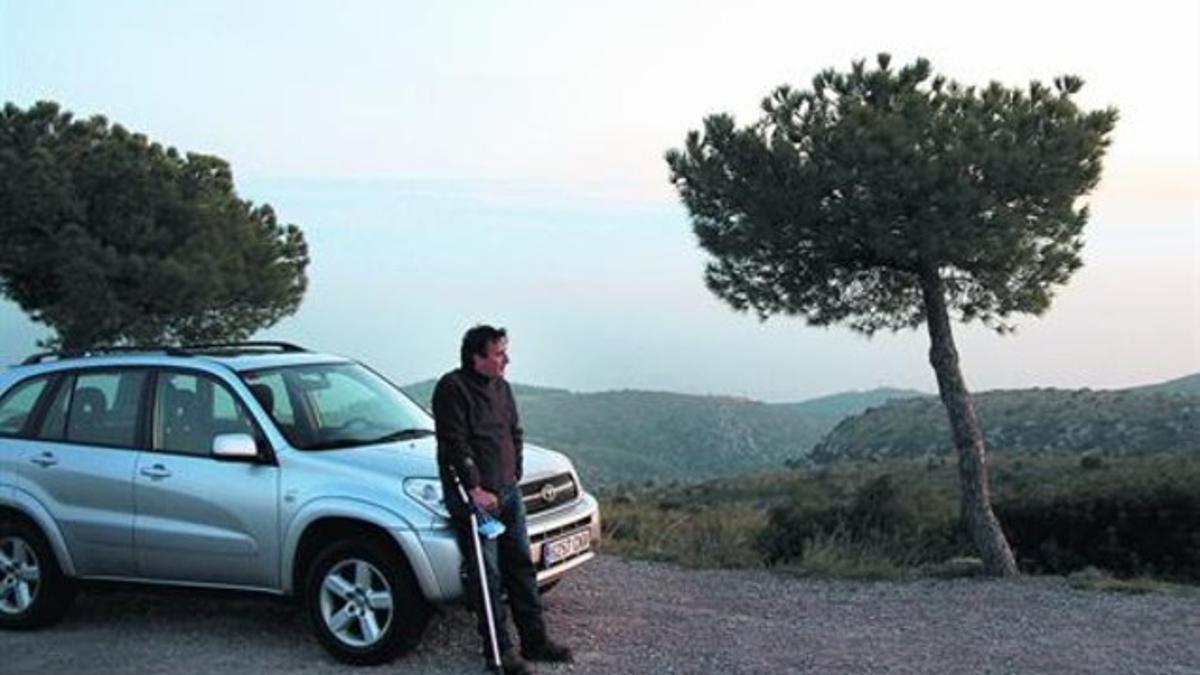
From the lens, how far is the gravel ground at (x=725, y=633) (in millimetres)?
7340

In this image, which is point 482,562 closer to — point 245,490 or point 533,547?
point 533,547

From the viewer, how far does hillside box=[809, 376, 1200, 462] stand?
165ft

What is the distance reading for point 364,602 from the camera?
23.5 feet

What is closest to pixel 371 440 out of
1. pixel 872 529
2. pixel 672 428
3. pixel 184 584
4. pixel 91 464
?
pixel 184 584

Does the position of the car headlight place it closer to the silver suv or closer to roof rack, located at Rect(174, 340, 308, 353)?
the silver suv

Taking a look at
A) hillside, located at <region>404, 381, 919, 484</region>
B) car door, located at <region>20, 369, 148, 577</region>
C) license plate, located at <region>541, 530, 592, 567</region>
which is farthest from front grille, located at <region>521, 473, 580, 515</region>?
hillside, located at <region>404, 381, 919, 484</region>

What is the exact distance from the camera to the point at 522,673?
6.86m

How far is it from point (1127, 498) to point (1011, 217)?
7478 mm

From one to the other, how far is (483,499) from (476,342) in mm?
867

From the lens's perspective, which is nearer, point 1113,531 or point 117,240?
point 1113,531

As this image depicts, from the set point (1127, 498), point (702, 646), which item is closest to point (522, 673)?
point (702, 646)

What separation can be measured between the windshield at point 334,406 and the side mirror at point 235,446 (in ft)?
0.80

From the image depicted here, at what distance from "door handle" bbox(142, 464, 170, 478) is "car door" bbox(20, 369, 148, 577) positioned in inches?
4.9

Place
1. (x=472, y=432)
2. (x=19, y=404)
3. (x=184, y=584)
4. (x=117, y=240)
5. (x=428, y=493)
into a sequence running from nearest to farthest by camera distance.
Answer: (x=472, y=432)
(x=428, y=493)
(x=184, y=584)
(x=19, y=404)
(x=117, y=240)
